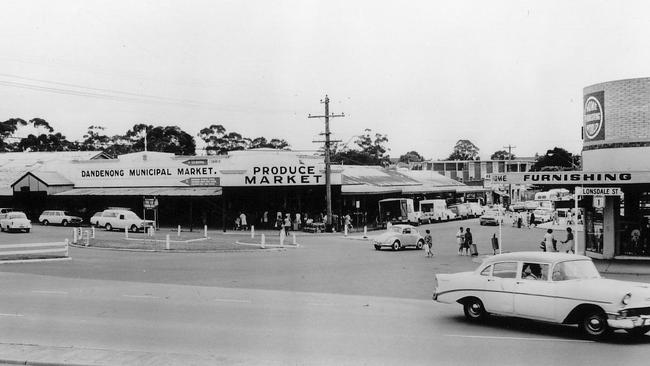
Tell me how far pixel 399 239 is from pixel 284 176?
18922mm

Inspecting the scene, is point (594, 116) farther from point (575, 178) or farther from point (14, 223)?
point (14, 223)

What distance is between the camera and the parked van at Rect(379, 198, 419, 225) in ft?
189

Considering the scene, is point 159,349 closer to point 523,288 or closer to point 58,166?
point 523,288

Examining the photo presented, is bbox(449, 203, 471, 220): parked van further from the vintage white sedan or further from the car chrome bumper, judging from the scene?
the car chrome bumper

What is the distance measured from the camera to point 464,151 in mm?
171500

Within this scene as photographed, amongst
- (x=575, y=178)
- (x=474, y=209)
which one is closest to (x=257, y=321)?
(x=575, y=178)

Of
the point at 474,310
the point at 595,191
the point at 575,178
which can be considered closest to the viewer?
the point at 474,310

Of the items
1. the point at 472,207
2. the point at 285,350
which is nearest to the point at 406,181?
the point at 472,207

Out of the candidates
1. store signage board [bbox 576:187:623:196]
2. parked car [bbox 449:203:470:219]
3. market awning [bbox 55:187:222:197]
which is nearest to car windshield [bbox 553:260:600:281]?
store signage board [bbox 576:187:623:196]

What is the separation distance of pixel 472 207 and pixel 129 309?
200 feet

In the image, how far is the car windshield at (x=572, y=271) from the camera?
41.6 feet

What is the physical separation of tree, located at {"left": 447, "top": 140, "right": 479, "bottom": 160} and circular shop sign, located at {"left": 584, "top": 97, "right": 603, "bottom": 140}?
142 metres

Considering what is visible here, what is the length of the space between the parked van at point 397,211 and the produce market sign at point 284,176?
9.05 metres

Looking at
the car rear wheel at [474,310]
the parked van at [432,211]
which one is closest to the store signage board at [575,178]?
the car rear wheel at [474,310]
